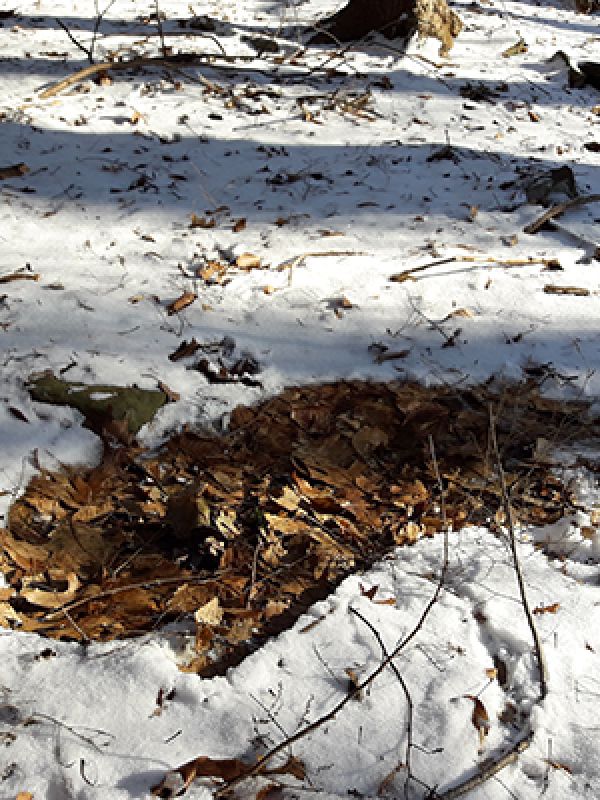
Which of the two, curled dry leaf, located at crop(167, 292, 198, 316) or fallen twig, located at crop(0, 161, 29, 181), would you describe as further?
fallen twig, located at crop(0, 161, 29, 181)

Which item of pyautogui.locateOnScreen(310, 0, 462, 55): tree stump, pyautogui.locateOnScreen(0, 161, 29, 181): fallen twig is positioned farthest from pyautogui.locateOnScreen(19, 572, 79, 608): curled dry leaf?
pyautogui.locateOnScreen(310, 0, 462, 55): tree stump

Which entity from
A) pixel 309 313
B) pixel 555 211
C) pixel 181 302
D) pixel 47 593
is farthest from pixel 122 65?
pixel 47 593

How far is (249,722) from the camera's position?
82.0 inches

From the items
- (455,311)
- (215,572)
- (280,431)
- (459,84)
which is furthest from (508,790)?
(459,84)

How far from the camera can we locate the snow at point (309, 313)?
2066 millimetres

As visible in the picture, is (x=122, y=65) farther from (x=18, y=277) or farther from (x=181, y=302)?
(x=181, y=302)

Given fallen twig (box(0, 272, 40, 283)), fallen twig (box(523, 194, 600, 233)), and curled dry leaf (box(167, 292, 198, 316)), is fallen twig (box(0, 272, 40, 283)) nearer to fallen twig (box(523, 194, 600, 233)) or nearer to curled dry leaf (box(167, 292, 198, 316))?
curled dry leaf (box(167, 292, 198, 316))

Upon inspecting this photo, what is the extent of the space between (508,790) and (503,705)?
298mm

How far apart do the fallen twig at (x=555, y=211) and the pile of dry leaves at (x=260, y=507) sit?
7.04 ft

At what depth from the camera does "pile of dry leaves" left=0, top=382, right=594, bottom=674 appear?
8.23 ft

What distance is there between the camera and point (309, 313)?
14.1 ft

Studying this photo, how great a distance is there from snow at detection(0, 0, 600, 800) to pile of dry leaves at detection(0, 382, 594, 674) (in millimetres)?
127

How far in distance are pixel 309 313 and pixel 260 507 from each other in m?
1.72

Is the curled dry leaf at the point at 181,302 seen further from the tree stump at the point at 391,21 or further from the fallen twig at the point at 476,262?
the tree stump at the point at 391,21
